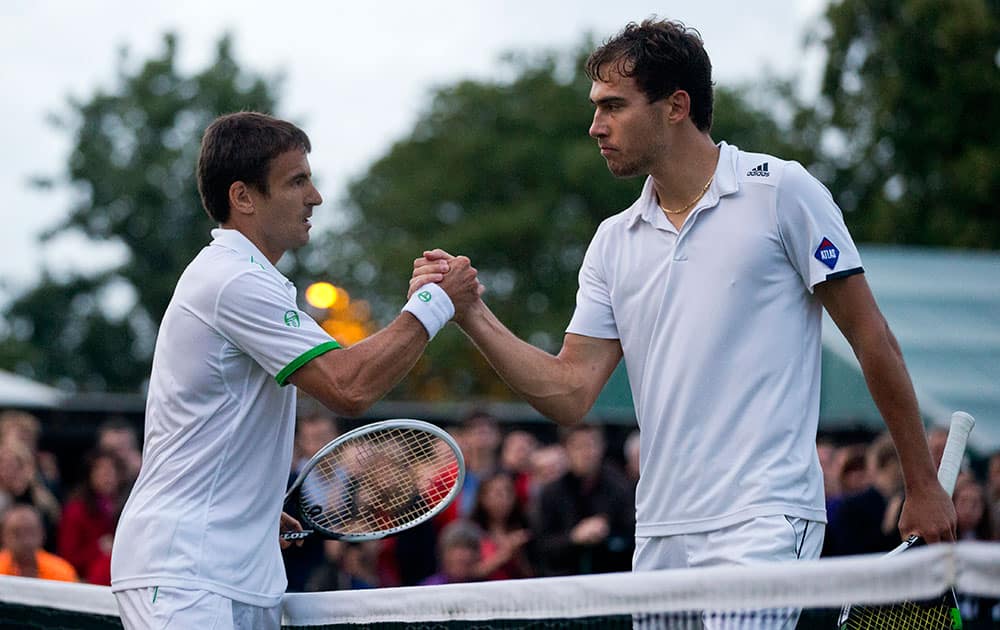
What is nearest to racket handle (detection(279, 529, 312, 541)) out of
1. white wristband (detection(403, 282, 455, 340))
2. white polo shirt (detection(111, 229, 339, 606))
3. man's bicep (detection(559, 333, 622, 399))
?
white polo shirt (detection(111, 229, 339, 606))

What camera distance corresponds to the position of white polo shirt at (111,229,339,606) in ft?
13.9

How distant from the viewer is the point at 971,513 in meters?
9.70

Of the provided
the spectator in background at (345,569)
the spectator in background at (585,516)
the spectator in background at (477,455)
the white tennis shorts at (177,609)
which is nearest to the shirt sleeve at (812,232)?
the white tennis shorts at (177,609)

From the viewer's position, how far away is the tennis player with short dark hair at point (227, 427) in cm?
422

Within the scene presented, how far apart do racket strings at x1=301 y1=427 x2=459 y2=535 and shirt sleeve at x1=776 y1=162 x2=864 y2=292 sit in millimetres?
1408

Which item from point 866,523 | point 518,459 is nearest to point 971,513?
point 866,523

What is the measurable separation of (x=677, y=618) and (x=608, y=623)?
2.88 ft

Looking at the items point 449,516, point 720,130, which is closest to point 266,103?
point 720,130

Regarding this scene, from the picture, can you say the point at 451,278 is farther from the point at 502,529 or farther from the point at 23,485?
the point at 23,485

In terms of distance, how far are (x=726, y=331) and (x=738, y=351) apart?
0.07 m

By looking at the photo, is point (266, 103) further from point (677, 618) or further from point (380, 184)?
point (677, 618)

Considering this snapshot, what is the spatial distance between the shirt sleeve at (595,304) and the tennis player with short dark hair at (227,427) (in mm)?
558

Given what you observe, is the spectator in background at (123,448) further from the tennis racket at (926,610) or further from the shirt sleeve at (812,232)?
the shirt sleeve at (812,232)

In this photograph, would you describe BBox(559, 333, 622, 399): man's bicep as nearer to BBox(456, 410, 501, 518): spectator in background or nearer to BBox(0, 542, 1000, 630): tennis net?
BBox(0, 542, 1000, 630): tennis net
